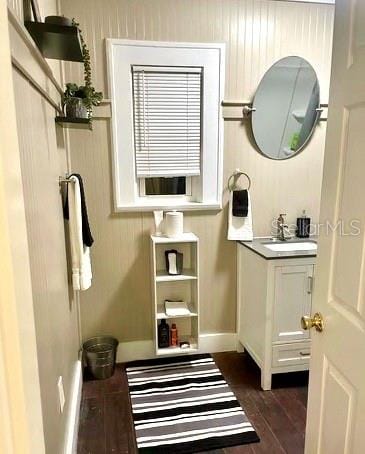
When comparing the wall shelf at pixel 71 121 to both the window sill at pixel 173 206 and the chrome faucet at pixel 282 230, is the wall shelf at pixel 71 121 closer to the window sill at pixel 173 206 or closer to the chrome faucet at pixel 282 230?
the window sill at pixel 173 206

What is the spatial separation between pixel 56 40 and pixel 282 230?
2016 millimetres

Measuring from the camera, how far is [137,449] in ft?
6.23

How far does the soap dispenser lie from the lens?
9.04ft

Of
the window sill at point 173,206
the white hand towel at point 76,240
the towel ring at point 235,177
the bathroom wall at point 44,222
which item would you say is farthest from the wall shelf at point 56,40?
the towel ring at point 235,177

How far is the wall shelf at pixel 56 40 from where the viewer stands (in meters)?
1.23

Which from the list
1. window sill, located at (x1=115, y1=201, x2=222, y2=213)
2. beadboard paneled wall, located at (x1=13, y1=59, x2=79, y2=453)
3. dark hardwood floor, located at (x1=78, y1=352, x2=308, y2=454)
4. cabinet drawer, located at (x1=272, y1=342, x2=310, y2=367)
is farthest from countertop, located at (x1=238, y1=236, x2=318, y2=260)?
beadboard paneled wall, located at (x1=13, y1=59, x2=79, y2=453)

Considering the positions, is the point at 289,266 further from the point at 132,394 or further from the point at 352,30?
the point at 352,30

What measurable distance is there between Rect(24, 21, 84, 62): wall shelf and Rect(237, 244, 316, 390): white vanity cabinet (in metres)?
1.59

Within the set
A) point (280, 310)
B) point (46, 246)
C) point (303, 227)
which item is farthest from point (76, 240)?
point (303, 227)

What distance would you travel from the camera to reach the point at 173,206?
262 cm

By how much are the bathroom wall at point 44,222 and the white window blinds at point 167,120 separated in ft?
2.29

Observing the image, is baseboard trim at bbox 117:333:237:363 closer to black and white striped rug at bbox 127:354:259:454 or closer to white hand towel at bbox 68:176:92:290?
black and white striped rug at bbox 127:354:259:454

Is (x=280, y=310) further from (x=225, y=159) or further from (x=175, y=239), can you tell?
(x=225, y=159)

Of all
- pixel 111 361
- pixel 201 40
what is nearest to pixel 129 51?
pixel 201 40
